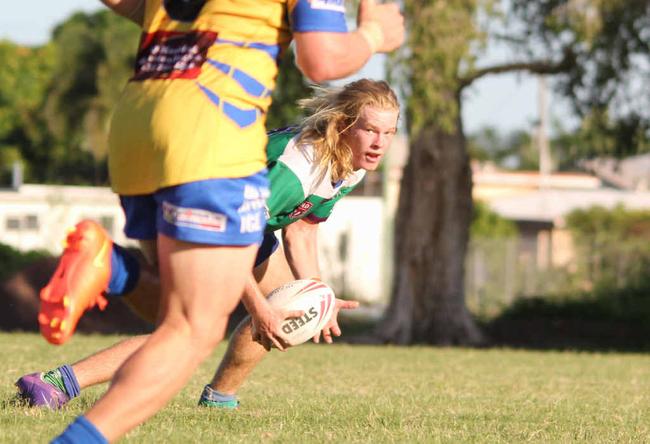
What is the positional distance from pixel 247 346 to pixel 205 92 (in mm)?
2487

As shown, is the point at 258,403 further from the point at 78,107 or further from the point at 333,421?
the point at 78,107

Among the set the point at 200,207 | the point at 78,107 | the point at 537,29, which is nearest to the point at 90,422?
the point at 200,207

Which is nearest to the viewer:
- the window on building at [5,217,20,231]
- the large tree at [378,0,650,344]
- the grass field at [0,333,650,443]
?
the grass field at [0,333,650,443]

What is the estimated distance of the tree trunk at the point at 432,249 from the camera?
2128 cm

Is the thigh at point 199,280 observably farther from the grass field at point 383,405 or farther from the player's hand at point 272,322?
the grass field at point 383,405

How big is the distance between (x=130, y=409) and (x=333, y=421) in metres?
2.47

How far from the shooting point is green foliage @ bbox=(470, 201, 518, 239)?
4888 cm

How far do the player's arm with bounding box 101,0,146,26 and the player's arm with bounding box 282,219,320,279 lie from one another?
1.84 meters

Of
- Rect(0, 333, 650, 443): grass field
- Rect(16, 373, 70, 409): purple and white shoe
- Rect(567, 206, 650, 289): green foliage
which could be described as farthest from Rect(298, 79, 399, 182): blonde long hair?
Rect(567, 206, 650, 289): green foliage

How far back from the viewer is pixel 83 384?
21.2 ft

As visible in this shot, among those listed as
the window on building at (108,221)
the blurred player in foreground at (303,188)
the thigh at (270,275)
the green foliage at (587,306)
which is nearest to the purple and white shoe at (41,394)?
the blurred player in foreground at (303,188)

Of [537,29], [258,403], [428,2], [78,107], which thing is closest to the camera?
[258,403]

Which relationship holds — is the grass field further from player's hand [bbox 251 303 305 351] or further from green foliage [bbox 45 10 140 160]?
green foliage [bbox 45 10 140 160]

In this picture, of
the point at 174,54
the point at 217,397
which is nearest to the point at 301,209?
the point at 217,397
